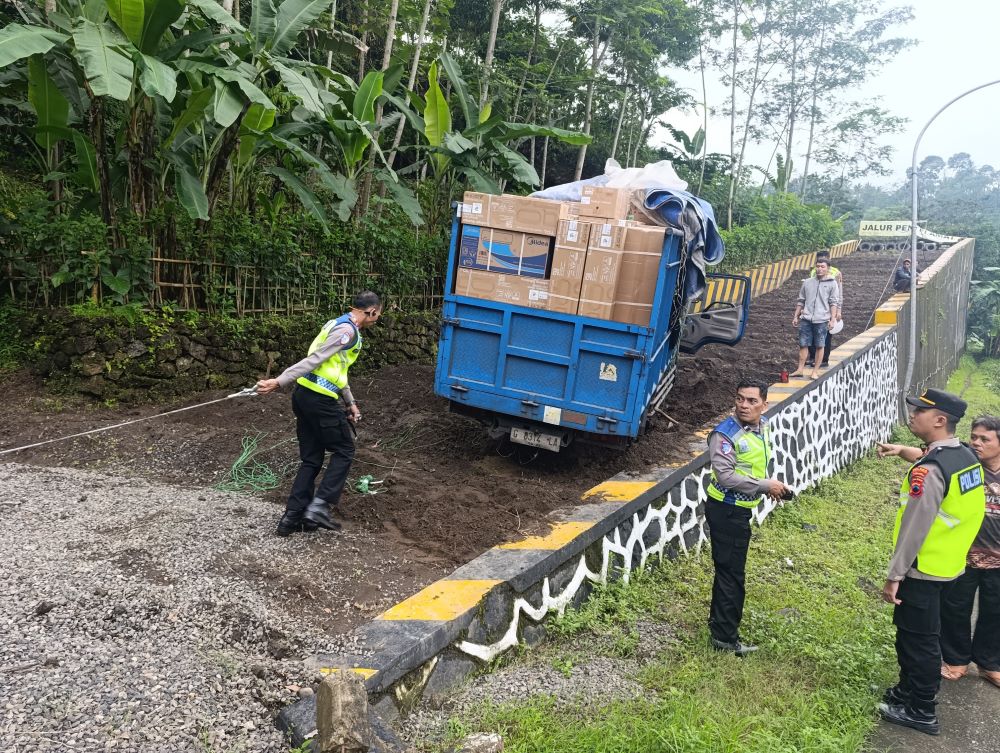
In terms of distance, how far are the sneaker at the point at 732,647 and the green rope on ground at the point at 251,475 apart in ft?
10.6

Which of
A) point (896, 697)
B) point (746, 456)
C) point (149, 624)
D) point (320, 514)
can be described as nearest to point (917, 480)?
point (746, 456)

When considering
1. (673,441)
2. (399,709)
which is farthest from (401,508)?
(673,441)

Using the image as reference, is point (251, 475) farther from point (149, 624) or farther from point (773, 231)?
point (773, 231)

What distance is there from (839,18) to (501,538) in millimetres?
36875

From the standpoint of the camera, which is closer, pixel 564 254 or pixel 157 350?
pixel 564 254

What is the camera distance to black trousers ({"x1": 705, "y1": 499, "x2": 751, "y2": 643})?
3.92m

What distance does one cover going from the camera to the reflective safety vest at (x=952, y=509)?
3.42m

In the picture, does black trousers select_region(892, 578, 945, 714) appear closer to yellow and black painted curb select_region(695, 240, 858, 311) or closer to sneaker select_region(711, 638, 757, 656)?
sneaker select_region(711, 638, 757, 656)

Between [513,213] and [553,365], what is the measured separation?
124cm

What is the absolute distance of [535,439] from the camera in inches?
227

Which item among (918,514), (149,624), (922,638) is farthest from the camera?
(922,638)

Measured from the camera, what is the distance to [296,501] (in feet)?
14.1

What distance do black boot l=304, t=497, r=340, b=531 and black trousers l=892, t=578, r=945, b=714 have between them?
3.18 m

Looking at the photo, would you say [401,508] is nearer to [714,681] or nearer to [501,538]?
[501,538]
